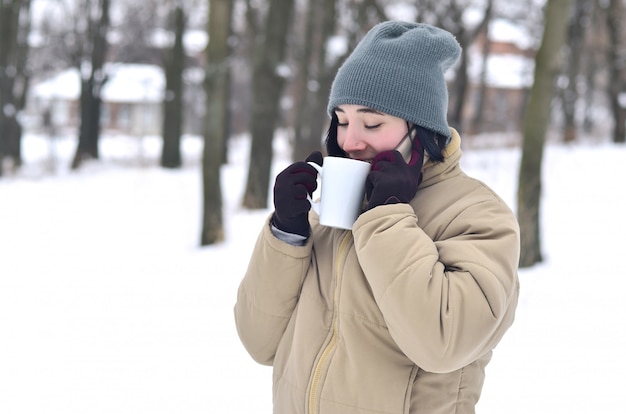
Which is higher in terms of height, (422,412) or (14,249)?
(422,412)

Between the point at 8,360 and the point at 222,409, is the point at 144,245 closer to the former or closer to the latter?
the point at 8,360

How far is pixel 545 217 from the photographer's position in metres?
8.93

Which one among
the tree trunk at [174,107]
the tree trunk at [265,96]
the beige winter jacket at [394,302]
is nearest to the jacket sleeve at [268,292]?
the beige winter jacket at [394,302]

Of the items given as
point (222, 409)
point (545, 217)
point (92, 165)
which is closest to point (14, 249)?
point (222, 409)

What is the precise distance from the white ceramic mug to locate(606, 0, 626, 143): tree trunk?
722 inches

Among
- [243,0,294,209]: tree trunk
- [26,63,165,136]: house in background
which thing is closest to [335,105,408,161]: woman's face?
[243,0,294,209]: tree trunk

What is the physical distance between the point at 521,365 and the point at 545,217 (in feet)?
16.4

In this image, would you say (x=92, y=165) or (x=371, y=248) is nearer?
(x=371, y=248)

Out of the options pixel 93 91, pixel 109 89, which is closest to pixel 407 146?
pixel 93 91

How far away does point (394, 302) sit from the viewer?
4.75ft

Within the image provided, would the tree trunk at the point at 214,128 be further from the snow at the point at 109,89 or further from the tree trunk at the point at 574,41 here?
the snow at the point at 109,89

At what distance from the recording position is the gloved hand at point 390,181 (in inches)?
59.9

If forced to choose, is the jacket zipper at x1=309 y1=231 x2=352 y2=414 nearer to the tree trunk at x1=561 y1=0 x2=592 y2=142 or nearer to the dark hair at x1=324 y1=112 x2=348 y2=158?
the dark hair at x1=324 y1=112 x2=348 y2=158

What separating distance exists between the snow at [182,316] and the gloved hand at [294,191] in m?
2.52
